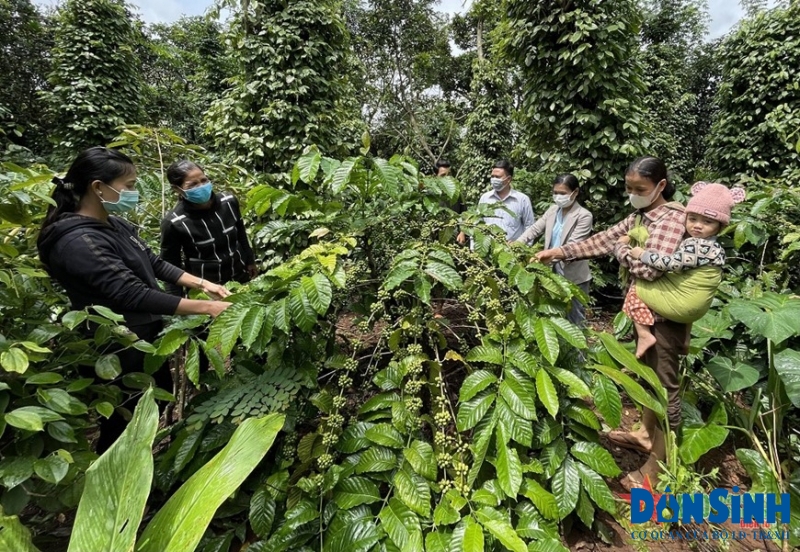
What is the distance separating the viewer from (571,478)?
162cm

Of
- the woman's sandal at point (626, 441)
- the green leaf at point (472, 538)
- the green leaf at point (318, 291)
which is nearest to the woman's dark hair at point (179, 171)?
the green leaf at point (318, 291)

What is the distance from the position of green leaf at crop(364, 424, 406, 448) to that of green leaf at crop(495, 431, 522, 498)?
1.30 feet

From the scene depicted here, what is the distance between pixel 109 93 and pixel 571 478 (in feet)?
34.8

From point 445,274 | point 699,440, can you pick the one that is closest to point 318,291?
point 445,274

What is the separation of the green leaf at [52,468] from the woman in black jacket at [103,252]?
64 centimetres

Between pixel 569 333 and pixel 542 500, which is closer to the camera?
pixel 542 500

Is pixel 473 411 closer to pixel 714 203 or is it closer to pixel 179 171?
pixel 714 203

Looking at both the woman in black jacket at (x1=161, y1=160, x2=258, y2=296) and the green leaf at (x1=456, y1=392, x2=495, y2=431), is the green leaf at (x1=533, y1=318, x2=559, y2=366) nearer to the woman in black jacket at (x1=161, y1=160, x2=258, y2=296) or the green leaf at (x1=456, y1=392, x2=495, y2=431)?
the green leaf at (x1=456, y1=392, x2=495, y2=431)

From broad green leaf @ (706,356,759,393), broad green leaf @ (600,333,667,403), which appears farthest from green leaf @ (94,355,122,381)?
broad green leaf @ (706,356,759,393)

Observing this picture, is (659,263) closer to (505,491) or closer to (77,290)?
(505,491)

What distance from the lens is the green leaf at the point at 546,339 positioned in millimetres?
1585

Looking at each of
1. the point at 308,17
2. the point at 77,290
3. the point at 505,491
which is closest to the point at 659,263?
the point at 505,491

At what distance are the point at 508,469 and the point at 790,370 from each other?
1.59 m

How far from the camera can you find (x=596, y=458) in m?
1.64
